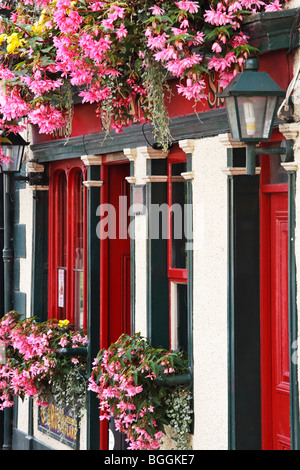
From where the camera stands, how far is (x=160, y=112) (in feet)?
21.9

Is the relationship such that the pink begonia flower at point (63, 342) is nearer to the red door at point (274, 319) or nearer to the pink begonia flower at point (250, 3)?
the red door at point (274, 319)

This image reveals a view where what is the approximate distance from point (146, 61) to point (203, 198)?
1125 mm

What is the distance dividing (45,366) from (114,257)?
4.21 ft

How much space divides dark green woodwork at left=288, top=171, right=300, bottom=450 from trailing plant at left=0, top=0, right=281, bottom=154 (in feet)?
3.44

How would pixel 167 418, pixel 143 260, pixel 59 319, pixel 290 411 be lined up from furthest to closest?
1. pixel 59 319
2. pixel 143 260
3. pixel 167 418
4. pixel 290 411

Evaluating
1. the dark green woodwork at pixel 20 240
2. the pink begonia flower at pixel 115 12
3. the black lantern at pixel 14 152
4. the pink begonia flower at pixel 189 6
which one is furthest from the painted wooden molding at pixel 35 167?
the pink begonia flower at pixel 189 6

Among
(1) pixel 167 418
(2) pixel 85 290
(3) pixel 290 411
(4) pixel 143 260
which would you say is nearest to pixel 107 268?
(2) pixel 85 290

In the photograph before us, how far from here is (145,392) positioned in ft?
22.7

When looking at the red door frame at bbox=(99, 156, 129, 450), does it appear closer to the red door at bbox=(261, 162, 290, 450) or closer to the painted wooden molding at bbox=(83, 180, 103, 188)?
the painted wooden molding at bbox=(83, 180, 103, 188)

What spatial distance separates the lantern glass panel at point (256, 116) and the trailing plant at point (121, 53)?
627 mm

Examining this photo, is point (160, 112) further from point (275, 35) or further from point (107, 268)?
point (107, 268)

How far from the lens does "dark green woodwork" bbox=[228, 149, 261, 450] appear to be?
6.27 meters

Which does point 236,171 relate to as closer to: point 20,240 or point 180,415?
point 180,415

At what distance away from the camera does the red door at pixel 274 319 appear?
616 cm
